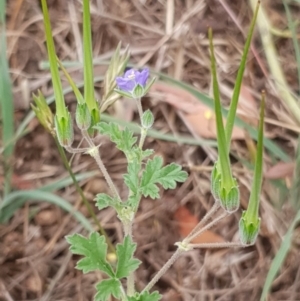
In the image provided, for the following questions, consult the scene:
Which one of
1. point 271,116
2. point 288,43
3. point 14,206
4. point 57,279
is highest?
point 288,43

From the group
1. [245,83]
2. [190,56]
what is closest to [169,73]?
[190,56]

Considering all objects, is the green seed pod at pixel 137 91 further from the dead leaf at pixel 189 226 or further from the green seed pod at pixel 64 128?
the dead leaf at pixel 189 226

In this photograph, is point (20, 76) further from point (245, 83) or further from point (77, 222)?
point (245, 83)

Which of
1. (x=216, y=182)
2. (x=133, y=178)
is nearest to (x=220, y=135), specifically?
(x=216, y=182)

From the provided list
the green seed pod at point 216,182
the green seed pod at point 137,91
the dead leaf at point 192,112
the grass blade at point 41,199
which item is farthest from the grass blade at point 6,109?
the green seed pod at point 216,182

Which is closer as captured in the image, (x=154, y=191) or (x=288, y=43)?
(x=154, y=191)

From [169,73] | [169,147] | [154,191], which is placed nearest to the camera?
[154,191]
